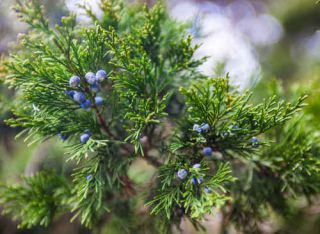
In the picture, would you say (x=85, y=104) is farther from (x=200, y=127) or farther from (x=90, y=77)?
(x=200, y=127)

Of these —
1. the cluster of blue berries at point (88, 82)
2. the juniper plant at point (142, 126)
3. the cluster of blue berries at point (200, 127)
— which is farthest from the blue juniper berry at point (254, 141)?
the cluster of blue berries at point (88, 82)

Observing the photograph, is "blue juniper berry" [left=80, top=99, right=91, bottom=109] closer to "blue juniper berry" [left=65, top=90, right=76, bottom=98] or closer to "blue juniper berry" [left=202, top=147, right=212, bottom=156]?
"blue juniper berry" [left=65, top=90, right=76, bottom=98]

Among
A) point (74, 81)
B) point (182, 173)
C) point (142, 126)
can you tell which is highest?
point (74, 81)

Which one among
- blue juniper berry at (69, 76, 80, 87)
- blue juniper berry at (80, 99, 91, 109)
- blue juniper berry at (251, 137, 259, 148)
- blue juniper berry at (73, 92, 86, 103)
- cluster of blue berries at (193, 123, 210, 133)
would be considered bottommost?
blue juniper berry at (251, 137, 259, 148)

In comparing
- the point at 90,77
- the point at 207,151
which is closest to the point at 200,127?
the point at 207,151

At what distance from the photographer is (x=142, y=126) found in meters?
0.61

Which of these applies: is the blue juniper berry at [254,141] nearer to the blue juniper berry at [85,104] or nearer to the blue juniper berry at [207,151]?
the blue juniper berry at [207,151]

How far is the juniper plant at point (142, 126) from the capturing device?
1.99 feet

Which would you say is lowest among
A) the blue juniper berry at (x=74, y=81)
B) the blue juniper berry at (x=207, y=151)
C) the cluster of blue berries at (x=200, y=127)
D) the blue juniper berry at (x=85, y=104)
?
the blue juniper berry at (x=207, y=151)

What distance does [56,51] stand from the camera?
2.31 ft

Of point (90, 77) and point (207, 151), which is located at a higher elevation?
point (90, 77)

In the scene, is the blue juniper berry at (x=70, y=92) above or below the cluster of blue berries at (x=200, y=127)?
above

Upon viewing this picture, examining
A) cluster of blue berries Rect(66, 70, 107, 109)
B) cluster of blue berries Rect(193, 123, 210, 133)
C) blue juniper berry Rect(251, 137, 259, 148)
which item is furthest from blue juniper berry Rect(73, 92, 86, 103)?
blue juniper berry Rect(251, 137, 259, 148)

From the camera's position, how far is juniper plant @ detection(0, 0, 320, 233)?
61cm
